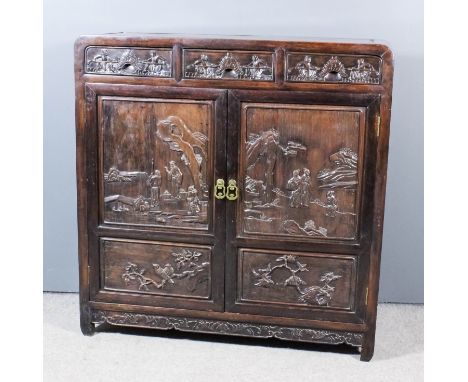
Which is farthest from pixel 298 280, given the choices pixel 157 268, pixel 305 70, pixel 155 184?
pixel 305 70

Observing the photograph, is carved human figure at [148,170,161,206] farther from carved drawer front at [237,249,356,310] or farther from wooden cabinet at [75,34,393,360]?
carved drawer front at [237,249,356,310]

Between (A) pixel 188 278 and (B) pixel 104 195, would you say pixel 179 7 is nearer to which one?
(B) pixel 104 195

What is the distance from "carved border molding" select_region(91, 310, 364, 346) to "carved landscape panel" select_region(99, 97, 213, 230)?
16.0 inches

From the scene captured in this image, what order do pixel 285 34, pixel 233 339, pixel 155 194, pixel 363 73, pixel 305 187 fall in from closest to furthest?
pixel 363 73 → pixel 305 187 → pixel 155 194 → pixel 233 339 → pixel 285 34

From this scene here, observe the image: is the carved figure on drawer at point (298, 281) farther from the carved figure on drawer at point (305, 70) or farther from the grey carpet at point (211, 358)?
the carved figure on drawer at point (305, 70)

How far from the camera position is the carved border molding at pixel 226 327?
9.69ft

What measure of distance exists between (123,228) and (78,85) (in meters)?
0.61

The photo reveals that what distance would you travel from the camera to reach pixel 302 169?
9.30 feet

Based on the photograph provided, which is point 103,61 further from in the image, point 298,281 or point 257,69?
point 298,281

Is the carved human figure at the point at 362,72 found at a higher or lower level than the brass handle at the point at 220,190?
higher

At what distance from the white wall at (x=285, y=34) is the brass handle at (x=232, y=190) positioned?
836 millimetres

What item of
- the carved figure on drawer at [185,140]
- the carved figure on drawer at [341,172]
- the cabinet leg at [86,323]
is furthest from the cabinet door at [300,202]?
the cabinet leg at [86,323]

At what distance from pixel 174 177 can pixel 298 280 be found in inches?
25.5

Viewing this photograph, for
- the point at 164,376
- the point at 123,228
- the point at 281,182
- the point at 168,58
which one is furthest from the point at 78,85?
the point at 164,376
